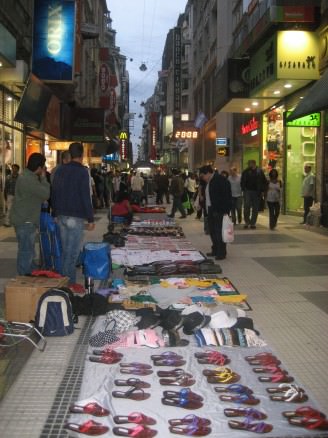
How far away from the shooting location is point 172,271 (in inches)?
351

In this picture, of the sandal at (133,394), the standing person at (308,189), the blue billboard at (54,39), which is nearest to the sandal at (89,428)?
the sandal at (133,394)

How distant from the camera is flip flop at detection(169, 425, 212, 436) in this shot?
371cm

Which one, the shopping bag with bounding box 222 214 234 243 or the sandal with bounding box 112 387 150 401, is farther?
the shopping bag with bounding box 222 214 234 243

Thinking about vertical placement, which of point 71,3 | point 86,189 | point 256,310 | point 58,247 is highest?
point 71,3

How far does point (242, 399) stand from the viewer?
420 cm

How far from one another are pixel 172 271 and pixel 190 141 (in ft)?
160

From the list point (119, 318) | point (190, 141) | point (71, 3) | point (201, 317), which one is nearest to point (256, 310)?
point (201, 317)

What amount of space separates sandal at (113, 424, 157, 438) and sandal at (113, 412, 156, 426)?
0.26ft

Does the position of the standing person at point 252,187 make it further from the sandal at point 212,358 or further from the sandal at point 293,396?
the sandal at point 293,396

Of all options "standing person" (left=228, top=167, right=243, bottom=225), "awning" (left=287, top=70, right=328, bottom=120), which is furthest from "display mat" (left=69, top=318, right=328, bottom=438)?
"standing person" (left=228, top=167, right=243, bottom=225)

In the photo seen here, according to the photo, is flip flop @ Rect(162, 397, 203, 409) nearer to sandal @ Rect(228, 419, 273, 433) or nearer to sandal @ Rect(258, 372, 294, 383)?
sandal @ Rect(228, 419, 273, 433)

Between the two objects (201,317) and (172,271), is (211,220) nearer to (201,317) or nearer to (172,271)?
(172,271)

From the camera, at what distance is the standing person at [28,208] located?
7512mm

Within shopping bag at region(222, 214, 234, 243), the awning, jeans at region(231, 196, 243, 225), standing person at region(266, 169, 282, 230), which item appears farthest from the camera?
jeans at region(231, 196, 243, 225)
